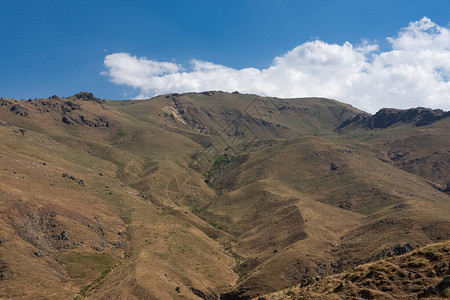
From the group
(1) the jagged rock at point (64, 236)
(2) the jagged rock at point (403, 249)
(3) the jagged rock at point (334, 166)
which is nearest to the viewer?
(2) the jagged rock at point (403, 249)

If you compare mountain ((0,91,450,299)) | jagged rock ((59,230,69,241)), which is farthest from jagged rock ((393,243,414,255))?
jagged rock ((59,230,69,241))

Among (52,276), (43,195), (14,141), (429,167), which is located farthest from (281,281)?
(429,167)

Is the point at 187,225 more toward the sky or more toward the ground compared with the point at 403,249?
more toward the sky

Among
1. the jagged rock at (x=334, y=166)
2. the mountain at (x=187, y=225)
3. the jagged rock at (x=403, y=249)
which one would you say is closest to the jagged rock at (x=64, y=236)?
the mountain at (x=187, y=225)

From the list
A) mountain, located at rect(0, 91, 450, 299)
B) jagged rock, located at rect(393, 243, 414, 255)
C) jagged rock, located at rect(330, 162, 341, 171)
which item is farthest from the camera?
→ jagged rock, located at rect(330, 162, 341, 171)

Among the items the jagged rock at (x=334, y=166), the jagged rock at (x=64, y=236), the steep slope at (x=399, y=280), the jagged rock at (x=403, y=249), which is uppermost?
the jagged rock at (x=334, y=166)

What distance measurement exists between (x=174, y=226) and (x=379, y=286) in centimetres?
7843

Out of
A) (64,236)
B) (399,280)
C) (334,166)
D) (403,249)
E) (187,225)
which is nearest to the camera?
(399,280)

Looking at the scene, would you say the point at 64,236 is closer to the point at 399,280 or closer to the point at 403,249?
the point at 399,280

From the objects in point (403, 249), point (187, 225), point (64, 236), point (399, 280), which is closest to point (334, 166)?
point (187, 225)

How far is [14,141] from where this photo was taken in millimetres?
129250

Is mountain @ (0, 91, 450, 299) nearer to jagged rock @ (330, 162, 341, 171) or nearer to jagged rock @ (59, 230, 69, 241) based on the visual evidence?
jagged rock @ (59, 230, 69, 241)

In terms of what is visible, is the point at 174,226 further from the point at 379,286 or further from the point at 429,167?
the point at 429,167

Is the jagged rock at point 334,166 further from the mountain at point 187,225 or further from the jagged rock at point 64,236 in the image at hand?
the jagged rock at point 64,236
